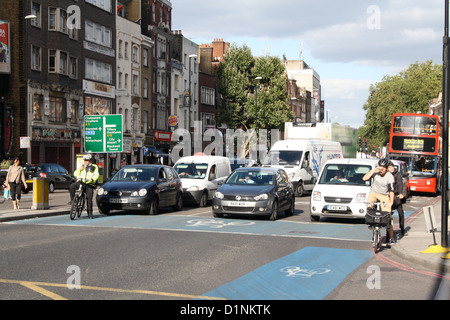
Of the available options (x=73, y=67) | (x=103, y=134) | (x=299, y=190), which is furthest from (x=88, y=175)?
(x=73, y=67)

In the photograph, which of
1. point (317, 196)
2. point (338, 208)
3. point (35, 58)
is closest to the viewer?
point (338, 208)

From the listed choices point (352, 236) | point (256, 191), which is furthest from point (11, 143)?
point (352, 236)

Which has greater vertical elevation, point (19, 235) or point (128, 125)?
point (128, 125)

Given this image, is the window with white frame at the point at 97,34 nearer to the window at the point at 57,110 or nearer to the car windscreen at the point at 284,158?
the window at the point at 57,110

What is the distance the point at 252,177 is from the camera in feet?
66.4

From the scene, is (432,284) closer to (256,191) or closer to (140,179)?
(256,191)

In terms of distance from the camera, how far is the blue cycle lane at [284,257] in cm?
851

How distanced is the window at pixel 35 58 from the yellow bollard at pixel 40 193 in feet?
84.0

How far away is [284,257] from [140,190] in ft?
29.5

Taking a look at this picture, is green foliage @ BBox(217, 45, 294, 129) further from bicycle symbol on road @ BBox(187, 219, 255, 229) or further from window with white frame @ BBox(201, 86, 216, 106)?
bicycle symbol on road @ BBox(187, 219, 255, 229)

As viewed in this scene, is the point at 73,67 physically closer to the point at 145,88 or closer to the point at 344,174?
the point at 145,88

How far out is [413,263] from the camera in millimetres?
11648

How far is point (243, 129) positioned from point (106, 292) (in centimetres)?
6873

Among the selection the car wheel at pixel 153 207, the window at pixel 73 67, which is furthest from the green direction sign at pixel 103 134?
the car wheel at pixel 153 207
